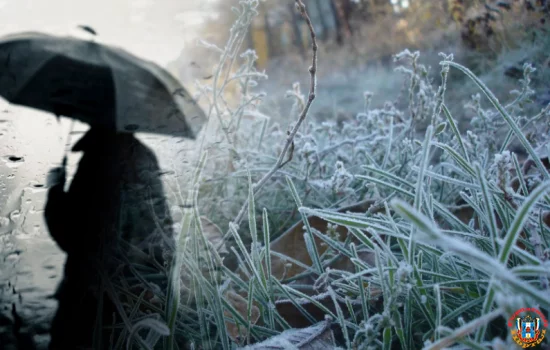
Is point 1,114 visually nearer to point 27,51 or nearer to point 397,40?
point 27,51

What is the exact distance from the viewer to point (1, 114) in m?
1.17

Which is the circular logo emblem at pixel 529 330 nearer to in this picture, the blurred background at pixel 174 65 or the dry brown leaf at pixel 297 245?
the dry brown leaf at pixel 297 245

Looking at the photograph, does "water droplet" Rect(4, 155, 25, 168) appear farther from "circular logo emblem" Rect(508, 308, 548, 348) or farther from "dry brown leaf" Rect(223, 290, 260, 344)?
"circular logo emblem" Rect(508, 308, 548, 348)

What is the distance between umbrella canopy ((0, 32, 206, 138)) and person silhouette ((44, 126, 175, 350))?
0.96 feet

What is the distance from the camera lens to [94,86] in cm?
189

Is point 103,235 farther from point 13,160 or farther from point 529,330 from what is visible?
point 529,330

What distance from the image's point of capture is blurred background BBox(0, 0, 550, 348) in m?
0.81

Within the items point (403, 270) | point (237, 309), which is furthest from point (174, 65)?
point (403, 270)

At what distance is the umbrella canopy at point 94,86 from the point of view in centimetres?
150

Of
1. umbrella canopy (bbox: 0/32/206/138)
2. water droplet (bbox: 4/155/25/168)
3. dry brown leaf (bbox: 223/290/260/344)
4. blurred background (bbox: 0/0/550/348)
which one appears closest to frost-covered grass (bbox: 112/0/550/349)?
dry brown leaf (bbox: 223/290/260/344)

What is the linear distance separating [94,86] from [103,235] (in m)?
1.13

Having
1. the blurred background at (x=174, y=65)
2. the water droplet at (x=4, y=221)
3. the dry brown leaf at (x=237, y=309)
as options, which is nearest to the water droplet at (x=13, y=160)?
the blurred background at (x=174, y=65)

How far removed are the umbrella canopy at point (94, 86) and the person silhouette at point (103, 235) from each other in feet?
0.96

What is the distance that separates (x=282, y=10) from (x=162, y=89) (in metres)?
13.3
